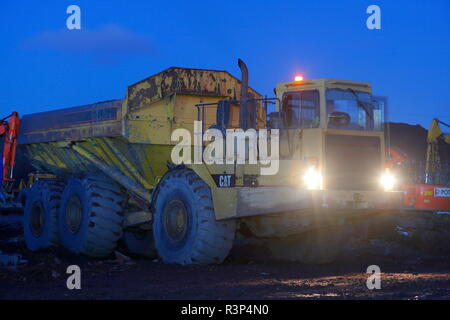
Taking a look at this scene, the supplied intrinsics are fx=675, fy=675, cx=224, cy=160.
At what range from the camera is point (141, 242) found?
12.7 m

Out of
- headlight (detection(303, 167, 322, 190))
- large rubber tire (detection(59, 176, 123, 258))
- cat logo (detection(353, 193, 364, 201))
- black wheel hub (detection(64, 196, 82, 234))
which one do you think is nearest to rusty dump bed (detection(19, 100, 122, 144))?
large rubber tire (detection(59, 176, 123, 258))

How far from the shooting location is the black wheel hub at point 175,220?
998 cm

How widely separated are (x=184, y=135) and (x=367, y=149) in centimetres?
313

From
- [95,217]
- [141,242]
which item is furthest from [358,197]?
[141,242]

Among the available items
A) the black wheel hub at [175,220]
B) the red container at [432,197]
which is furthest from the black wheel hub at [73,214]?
the red container at [432,197]

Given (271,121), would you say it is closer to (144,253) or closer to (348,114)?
(348,114)

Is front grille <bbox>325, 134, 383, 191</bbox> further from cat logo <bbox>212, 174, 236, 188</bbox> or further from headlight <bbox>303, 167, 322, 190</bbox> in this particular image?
cat logo <bbox>212, 174, 236, 188</bbox>

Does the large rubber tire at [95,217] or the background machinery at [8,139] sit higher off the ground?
the background machinery at [8,139]

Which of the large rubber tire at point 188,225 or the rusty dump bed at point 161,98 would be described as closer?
the large rubber tire at point 188,225

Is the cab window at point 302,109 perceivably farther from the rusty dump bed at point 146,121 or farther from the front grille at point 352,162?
the rusty dump bed at point 146,121

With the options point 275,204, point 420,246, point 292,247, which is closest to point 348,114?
point 275,204

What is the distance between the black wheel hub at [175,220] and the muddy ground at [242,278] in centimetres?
52

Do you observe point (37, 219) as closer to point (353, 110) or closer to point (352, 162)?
point (352, 162)

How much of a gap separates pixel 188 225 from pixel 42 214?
15.6 feet
